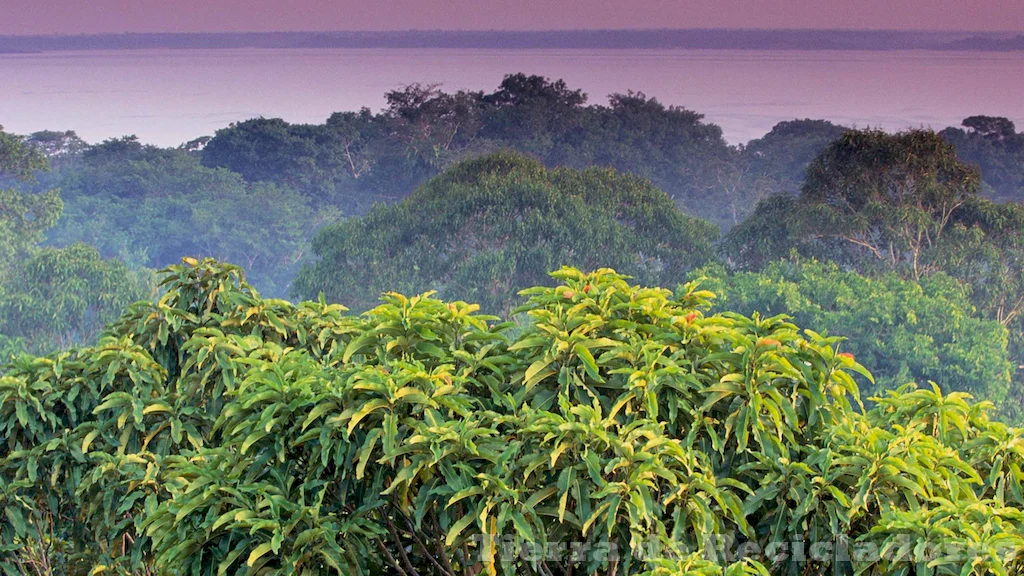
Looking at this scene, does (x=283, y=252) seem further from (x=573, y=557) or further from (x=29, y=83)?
(x=573, y=557)

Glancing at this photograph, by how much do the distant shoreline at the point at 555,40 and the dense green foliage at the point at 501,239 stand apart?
1131 inches

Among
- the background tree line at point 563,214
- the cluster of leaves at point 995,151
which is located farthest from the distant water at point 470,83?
the background tree line at point 563,214

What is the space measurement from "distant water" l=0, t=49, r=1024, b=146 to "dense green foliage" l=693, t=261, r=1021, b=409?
28.8m

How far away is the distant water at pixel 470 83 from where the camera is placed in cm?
5684

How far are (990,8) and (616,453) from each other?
56605 millimetres

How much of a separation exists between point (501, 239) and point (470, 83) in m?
32.3

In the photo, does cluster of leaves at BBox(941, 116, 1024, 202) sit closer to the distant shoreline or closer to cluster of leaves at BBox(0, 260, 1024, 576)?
the distant shoreline

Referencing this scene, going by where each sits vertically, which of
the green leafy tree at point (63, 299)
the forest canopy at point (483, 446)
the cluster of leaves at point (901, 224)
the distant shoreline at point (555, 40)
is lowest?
the green leafy tree at point (63, 299)

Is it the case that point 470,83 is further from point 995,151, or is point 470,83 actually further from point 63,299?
point 63,299

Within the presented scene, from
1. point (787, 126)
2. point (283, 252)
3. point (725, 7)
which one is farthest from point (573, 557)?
point (725, 7)

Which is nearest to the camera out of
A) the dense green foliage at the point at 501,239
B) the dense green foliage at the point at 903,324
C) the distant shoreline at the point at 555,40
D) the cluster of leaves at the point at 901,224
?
the dense green foliage at the point at 903,324

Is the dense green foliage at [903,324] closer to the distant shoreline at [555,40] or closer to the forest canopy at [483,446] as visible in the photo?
the forest canopy at [483,446]

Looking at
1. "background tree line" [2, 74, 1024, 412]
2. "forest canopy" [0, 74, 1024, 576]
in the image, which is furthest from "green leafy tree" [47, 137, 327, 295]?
"forest canopy" [0, 74, 1024, 576]

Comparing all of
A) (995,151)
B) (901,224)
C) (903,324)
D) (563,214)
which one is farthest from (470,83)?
(903,324)
